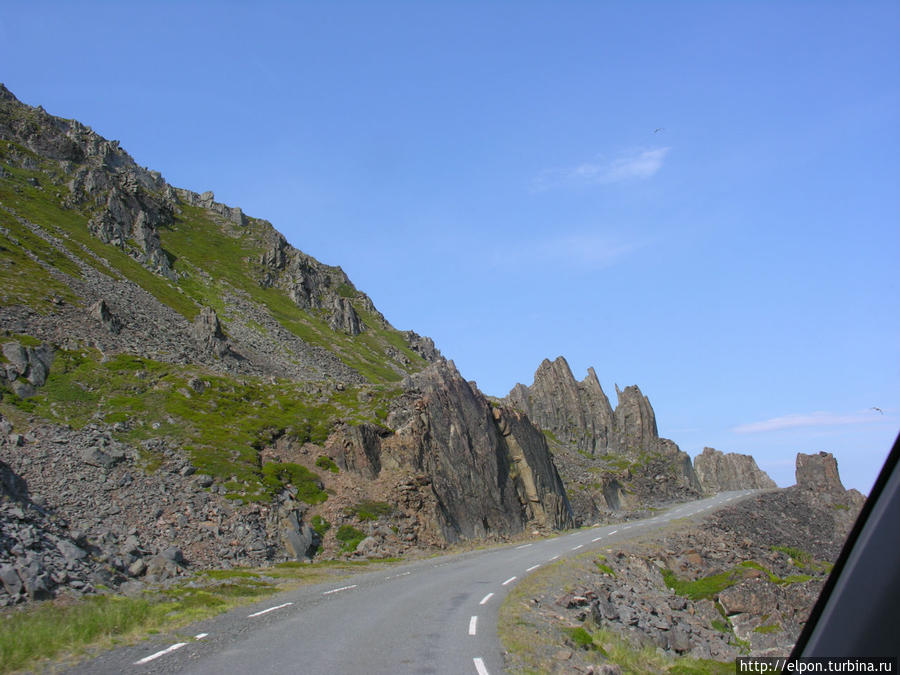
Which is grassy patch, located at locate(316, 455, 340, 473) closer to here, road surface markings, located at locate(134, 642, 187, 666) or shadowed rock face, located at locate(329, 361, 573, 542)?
shadowed rock face, located at locate(329, 361, 573, 542)

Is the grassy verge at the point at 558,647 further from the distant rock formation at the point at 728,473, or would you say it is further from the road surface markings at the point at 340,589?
the distant rock formation at the point at 728,473

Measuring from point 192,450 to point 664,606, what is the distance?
33554 millimetres

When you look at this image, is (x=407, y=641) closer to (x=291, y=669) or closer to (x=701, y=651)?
(x=291, y=669)

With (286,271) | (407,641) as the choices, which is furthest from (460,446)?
(286,271)

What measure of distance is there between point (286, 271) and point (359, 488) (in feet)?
441

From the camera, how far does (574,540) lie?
45.1m

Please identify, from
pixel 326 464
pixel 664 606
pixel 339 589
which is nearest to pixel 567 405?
pixel 326 464

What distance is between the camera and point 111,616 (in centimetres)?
1584

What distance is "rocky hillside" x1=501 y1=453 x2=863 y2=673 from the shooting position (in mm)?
15086

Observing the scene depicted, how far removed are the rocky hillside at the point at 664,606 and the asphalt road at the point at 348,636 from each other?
1.40 metres

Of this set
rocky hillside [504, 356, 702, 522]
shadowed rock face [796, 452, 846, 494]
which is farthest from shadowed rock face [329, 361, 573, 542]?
shadowed rock face [796, 452, 846, 494]

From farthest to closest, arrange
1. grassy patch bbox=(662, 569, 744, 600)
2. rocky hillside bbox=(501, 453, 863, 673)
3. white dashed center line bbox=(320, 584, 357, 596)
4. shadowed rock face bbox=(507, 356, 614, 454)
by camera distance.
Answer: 1. shadowed rock face bbox=(507, 356, 614, 454)
2. grassy patch bbox=(662, 569, 744, 600)
3. white dashed center line bbox=(320, 584, 357, 596)
4. rocky hillside bbox=(501, 453, 863, 673)

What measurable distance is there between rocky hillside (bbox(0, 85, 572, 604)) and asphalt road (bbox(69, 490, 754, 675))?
30.9 feet

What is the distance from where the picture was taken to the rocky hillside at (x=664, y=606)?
15.1 meters
